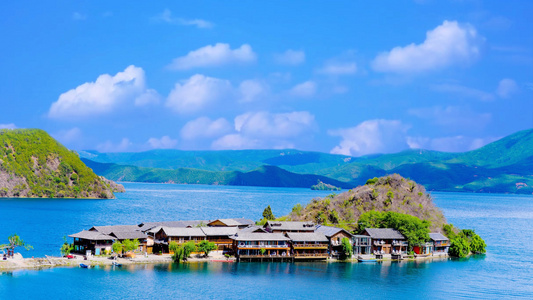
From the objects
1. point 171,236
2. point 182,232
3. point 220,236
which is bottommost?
point 171,236

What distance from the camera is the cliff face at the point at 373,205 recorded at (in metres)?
106

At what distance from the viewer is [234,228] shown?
85.6m

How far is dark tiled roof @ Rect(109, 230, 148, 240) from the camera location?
252ft

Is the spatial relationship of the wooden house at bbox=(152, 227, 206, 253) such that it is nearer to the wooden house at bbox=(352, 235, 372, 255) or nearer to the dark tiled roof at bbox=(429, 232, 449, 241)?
the wooden house at bbox=(352, 235, 372, 255)

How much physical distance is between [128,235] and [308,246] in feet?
91.2

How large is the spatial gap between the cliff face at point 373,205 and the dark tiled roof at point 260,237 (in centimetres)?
2219

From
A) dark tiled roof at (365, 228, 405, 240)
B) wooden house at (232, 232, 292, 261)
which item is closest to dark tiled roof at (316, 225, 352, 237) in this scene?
dark tiled roof at (365, 228, 405, 240)

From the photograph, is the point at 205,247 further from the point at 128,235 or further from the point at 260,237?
the point at 128,235

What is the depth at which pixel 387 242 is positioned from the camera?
8888 centimetres

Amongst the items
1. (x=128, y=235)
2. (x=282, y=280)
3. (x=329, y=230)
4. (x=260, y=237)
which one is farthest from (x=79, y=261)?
(x=329, y=230)

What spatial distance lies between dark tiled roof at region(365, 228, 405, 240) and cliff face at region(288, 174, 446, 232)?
11.5 metres

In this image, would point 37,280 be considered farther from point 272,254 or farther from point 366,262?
point 366,262

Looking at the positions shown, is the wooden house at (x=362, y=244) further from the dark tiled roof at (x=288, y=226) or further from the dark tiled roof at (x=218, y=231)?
the dark tiled roof at (x=218, y=231)

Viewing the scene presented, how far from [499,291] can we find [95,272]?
5075cm
